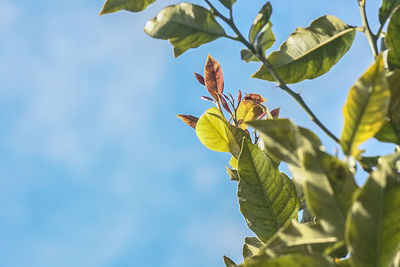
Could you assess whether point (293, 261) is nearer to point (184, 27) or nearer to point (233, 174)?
point (184, 27)

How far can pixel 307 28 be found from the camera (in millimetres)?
1269

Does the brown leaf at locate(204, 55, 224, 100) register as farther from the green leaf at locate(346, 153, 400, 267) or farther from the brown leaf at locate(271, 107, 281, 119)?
the green leaf at locate(346, 153, 400, 267)

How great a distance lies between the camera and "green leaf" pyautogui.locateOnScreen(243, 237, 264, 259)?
1.32 m

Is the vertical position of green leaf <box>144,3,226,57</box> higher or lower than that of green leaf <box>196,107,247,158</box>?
higher

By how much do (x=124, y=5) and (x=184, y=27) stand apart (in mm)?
178

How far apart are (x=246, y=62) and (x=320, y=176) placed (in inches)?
17.2

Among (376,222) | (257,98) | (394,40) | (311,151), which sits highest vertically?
(257,98)

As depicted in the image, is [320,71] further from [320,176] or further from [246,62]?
[320,176]

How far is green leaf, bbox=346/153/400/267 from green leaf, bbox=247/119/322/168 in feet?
0.44

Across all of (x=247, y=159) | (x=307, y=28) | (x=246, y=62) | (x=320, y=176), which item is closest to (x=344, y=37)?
(x=307, y=28)

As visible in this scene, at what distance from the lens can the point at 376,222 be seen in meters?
0.78

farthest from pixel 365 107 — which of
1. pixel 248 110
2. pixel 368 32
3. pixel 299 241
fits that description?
pixel 248 110

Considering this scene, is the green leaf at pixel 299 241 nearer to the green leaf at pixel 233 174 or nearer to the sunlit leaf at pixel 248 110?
the green leaf at pixel 233 174

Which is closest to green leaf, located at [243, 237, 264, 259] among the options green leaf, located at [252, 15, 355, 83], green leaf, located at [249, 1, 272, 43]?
green leaf, located at [252, 15, 355, 83]
